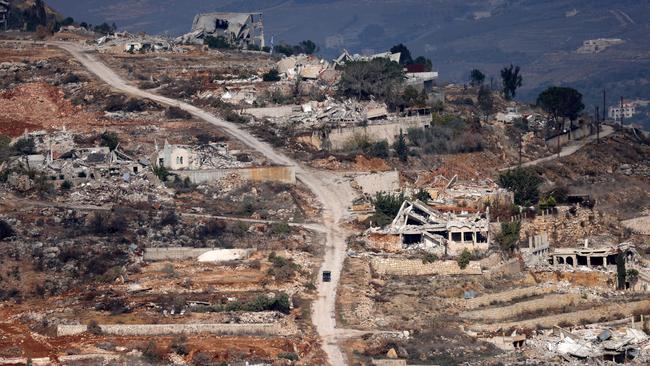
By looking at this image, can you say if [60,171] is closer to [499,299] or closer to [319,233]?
[319,233]

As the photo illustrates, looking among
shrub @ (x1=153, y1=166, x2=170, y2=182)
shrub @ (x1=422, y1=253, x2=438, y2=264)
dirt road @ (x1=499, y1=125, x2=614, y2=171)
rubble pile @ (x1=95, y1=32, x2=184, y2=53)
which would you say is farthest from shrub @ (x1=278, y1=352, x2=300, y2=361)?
rubble pile @ (x1=95, y1=32, x2=184, y2=53)

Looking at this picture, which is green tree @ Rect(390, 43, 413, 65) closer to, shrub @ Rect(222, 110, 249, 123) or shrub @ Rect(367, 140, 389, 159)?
shrub @ Rect(222, 110, 249, 123)

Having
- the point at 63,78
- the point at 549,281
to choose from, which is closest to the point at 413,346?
the point at 549,281

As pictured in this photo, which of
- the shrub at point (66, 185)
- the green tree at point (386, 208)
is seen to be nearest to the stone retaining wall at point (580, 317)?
the green tree at point (386, 208)

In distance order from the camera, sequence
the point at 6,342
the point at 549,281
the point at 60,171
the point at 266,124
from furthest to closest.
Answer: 1. the point at 266,124
2. the point at 60,171
3. the point at 549,281
4. the point at 6,342

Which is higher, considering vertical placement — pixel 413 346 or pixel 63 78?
pixel 63 78

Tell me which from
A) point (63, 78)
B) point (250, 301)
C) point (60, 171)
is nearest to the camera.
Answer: point (250, 301)

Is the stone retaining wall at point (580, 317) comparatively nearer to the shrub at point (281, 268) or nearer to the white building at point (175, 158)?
the shrub at point (281, 268)
